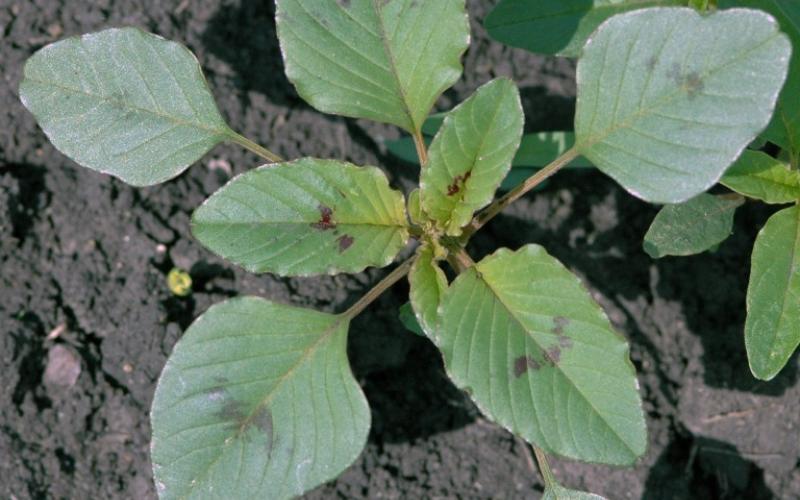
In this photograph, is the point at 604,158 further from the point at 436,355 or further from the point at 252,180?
the point at 436,355

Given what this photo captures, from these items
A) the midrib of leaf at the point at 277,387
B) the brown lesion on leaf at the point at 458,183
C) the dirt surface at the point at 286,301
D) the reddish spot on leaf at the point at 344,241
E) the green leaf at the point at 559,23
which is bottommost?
the dirt surface at the point at 286,301

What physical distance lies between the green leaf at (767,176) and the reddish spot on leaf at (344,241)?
595 millimetres

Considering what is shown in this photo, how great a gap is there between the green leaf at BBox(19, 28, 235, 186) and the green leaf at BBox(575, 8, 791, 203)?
2.03 feet

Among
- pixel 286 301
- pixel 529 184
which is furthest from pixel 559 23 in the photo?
pixel 286 301

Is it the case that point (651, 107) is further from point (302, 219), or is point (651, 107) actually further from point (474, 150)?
point (302, 219)

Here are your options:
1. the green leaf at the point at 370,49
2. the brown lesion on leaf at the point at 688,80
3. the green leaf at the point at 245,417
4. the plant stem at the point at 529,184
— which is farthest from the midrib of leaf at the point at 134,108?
the brown lesion on leaf at the point at 688,80

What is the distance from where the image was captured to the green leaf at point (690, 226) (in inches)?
58.1

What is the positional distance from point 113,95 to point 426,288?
56 centimetres

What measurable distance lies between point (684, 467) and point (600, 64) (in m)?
1.01

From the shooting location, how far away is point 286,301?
1.92 meters

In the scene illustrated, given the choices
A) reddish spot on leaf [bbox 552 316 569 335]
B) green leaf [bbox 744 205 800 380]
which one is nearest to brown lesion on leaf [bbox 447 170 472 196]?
reddish spot on leaf [bbox 552 316 569 335]

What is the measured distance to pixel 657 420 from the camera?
1950 mm

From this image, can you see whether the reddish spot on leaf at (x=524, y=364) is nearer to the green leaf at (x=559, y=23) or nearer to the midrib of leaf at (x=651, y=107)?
the midrib of leaf at (x=651, y=107)

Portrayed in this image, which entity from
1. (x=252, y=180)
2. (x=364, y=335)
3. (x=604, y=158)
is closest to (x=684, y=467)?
(x=364, y=335)
